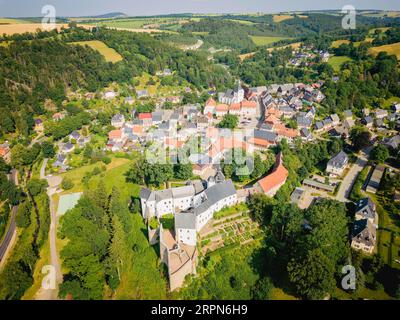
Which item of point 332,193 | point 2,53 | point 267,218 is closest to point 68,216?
point 267,218

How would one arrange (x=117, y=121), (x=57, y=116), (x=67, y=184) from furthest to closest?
(x=57, y=116) < (x=117, y=121) < (x=67, y=184)

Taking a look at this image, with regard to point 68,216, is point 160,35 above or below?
above

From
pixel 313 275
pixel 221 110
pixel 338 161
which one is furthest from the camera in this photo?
pixel 221 110

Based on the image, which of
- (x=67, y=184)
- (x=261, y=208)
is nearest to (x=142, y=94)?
(x=67, y=184)

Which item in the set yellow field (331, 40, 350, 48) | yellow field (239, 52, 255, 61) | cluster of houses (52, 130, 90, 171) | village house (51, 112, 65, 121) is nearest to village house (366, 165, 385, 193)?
cluster of houses (52, 130, 90, 171)

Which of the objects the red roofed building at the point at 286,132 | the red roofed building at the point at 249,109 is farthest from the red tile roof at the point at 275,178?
the red roofed building at the point at 249,109

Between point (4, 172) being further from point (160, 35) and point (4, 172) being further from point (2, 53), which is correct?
point (160, 35)

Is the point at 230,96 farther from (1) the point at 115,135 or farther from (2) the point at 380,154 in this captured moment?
(2) the point at 380,154
